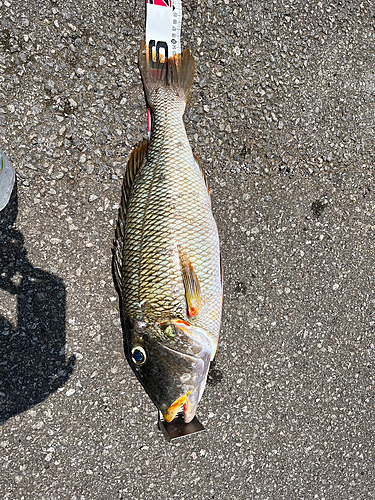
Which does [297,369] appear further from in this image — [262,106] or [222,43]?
[222,43]

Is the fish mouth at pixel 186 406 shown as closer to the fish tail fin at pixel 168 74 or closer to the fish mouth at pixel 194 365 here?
the fish mouth at pixel 194 365

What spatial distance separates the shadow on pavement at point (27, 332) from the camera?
227 cm

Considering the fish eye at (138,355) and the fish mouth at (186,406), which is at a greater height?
the fish eye at (138,355)

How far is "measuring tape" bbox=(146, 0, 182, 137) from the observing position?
93.7 inches

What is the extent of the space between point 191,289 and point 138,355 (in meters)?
0.53

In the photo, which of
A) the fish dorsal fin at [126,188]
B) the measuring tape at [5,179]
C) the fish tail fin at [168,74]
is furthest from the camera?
the fish tail fin at [168,74]

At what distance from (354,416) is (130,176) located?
119 inches

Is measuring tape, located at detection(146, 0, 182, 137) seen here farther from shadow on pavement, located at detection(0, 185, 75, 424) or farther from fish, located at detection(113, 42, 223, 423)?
shadow on pavement, located at detection(0, 185, 75, 424)

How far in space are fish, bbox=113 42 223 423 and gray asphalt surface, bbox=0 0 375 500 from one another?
395mm

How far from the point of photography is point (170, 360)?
192 cm

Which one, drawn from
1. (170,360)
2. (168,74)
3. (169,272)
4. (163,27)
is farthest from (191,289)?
(163,27)

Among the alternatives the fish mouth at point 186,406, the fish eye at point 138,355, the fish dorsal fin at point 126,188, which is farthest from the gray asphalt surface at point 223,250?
the fish mouth at point 186,406

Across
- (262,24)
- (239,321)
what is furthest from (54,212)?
(262,24)

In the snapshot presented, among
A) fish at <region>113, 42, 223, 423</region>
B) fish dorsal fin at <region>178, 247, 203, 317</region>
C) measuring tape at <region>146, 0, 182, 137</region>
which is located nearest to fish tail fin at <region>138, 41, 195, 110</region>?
measuring tape at <region>146, 0, 182, 137</region>
